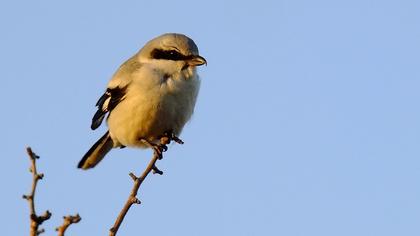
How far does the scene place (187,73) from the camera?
Result: 521cm

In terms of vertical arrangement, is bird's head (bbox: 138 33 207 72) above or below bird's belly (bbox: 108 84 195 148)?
above

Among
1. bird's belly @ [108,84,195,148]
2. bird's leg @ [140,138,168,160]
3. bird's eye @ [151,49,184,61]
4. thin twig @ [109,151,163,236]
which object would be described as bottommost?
thin twig @ [109,151,163,236]

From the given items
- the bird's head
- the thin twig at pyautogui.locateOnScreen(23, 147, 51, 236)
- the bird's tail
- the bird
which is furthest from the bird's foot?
the thin twig at pyautogui.locateOnScreen(23, 147, 51, 236)

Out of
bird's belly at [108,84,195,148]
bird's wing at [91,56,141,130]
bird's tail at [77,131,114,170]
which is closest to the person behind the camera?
bird's belly at [108,84,195,148]

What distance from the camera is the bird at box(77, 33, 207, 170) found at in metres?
5.09

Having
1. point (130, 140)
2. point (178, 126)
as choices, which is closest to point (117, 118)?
point (130, 140)

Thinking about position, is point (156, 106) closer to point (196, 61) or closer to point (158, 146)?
point (158, 146)

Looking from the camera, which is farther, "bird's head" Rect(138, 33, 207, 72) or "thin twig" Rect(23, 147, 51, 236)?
"bird's head" Rect(138, 33, 207, 72)

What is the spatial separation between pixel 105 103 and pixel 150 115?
31.7 inches

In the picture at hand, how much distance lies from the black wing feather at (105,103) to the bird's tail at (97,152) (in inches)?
10.9

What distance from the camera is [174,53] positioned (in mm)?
5332

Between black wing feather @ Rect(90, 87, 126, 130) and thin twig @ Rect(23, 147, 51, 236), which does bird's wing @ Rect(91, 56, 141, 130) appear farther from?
thin twig @ Rect(23, 147, 51, 236)

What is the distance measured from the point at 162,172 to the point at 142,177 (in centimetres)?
102

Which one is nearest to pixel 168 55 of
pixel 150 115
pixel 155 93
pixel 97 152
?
pixel 155 93
